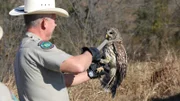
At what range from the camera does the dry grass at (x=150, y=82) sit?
8781 mm

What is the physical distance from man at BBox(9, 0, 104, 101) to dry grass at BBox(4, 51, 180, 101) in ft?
15.7

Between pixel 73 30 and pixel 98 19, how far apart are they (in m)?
2.98

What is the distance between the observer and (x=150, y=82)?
29.9 feet

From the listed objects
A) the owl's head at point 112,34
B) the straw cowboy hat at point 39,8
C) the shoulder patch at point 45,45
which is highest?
the straw cowboy hat at point 39,8

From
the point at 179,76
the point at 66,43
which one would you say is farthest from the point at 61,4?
the point at 179,76

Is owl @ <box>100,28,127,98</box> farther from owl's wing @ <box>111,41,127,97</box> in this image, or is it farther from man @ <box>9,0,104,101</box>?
man @ <box>9,0,104,101</box>

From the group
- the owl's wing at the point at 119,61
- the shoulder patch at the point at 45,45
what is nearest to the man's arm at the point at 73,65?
the shoulder patch at the point at 45,45

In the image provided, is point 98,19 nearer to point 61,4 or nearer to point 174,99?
point 61,4

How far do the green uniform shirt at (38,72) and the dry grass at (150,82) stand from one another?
15.7 ft

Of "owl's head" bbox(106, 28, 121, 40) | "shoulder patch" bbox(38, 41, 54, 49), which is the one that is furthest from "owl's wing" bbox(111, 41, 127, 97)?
"shoulder patch" bbox(38, 41, 54, 49)

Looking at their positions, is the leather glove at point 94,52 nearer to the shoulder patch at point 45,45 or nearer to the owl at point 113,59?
the shoulder patch at point 45,45

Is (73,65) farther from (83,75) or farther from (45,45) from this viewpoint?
(83,75)

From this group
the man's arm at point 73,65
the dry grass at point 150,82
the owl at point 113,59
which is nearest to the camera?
the man's arm at point 73,65

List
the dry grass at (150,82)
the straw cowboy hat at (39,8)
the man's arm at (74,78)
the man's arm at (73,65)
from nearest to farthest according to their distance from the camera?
the man's arm at (73,65) → the straw cowboy hat at (39,8) → the man's arm at (74,78) → the dry grass at (150,82)
